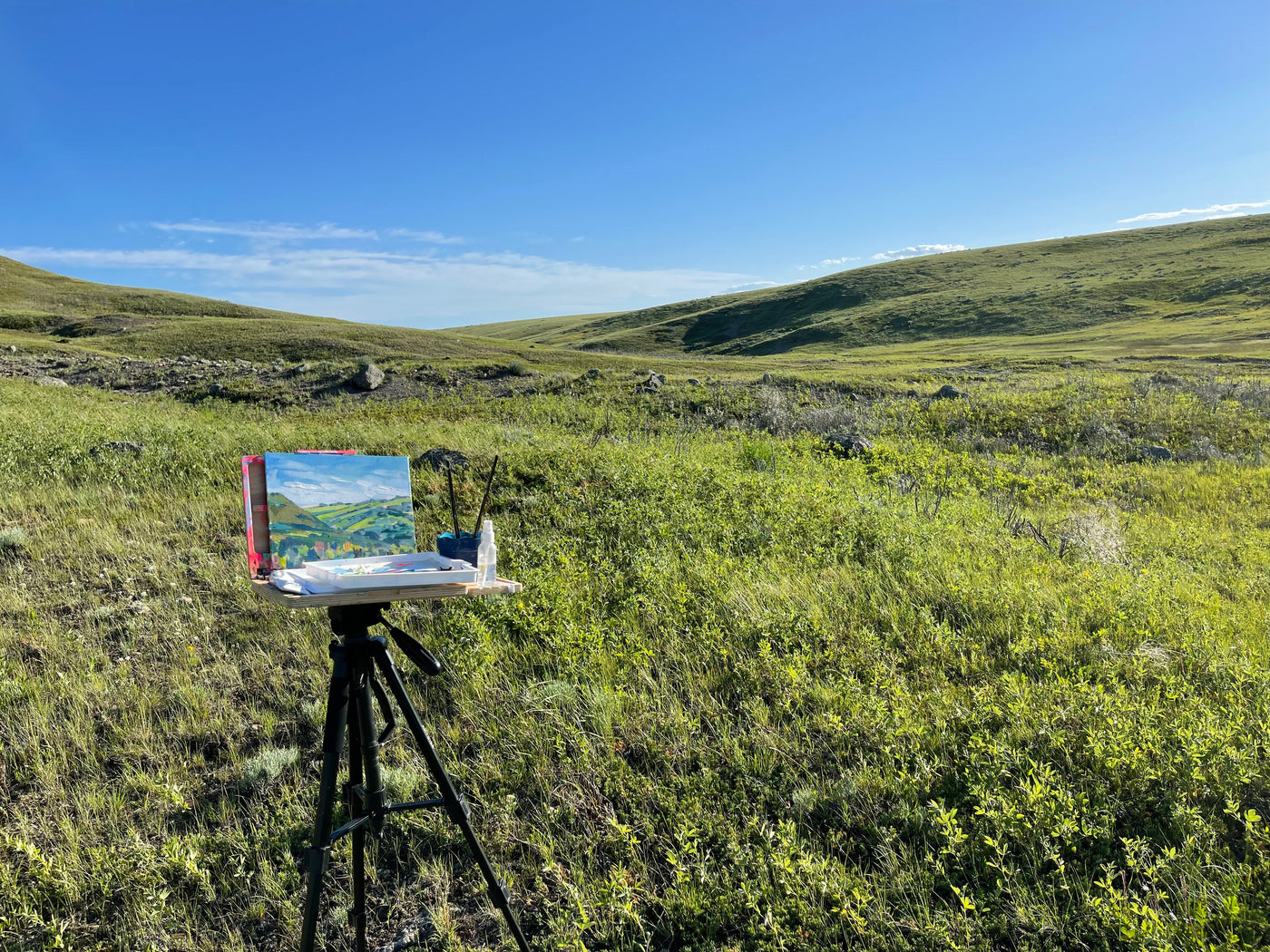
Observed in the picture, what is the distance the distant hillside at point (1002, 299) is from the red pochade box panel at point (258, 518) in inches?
2326

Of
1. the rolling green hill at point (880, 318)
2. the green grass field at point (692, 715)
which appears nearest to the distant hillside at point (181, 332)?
the rolling green hill at point (880, 318)

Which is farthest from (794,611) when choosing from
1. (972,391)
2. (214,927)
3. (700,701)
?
(972,391)

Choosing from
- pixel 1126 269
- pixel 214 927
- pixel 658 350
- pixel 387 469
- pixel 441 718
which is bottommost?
pixel 214 927

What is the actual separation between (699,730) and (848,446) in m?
9.84

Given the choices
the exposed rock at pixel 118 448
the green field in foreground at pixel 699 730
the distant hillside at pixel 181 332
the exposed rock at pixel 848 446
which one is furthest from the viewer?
the distant hillside at pixel 181 332

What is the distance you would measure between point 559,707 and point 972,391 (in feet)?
63.9

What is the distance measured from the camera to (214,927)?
9.72 ft

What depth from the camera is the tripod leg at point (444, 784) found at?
7.88ft

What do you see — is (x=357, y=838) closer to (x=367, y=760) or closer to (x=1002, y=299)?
(x=367, y=760)

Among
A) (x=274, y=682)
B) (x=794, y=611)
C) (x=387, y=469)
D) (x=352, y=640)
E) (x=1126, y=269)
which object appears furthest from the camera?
(x=1126, y=269)

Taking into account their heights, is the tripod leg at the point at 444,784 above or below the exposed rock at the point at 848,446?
below

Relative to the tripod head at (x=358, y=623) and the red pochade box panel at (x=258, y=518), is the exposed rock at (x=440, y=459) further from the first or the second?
the tripod head at (x=358, y=623)

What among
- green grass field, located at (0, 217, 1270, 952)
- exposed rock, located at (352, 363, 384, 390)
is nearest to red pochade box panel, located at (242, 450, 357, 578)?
green grass field, located at (0, 217, 1270, 952)

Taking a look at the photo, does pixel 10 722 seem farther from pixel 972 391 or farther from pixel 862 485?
pixel 972 391
